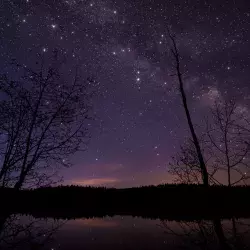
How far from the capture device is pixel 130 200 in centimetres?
2045

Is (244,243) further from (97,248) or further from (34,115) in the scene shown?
(34,115)

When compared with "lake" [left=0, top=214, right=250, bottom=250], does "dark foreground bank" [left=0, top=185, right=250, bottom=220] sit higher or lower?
higher

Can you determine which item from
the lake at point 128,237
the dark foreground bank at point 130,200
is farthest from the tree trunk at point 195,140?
the lake at point 128,237

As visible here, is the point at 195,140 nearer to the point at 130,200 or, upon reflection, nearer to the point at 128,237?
the point at 130,200

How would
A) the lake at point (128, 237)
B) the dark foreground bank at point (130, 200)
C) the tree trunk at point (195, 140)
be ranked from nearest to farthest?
the lake at point (128, 237) → the tree trunk at point (195, 140) → the dark foreground bank at point (130, 200)

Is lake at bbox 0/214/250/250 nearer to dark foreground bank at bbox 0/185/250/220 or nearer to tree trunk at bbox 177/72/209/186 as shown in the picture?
tree trunk at bbox 177/72/209/186

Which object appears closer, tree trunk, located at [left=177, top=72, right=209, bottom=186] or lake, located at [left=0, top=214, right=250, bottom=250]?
lake, located at [left=0, top=214, right=250, bottom=250]

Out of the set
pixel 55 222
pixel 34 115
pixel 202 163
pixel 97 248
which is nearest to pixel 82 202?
pixel 55 222

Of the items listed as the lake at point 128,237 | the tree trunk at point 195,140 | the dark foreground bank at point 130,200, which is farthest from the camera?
the dark foreground bank at point 130,200

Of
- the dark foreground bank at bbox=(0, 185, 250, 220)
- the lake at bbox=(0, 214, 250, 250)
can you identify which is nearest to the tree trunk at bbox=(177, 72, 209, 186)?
the dark foreground bank at bbox=(0, 185, 250, 220)

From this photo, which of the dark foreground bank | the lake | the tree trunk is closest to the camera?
the lake

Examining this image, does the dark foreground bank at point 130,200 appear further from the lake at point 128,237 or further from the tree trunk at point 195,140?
the lake at point 128,237

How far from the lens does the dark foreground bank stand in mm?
17406

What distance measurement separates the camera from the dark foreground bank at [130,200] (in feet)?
57.1
